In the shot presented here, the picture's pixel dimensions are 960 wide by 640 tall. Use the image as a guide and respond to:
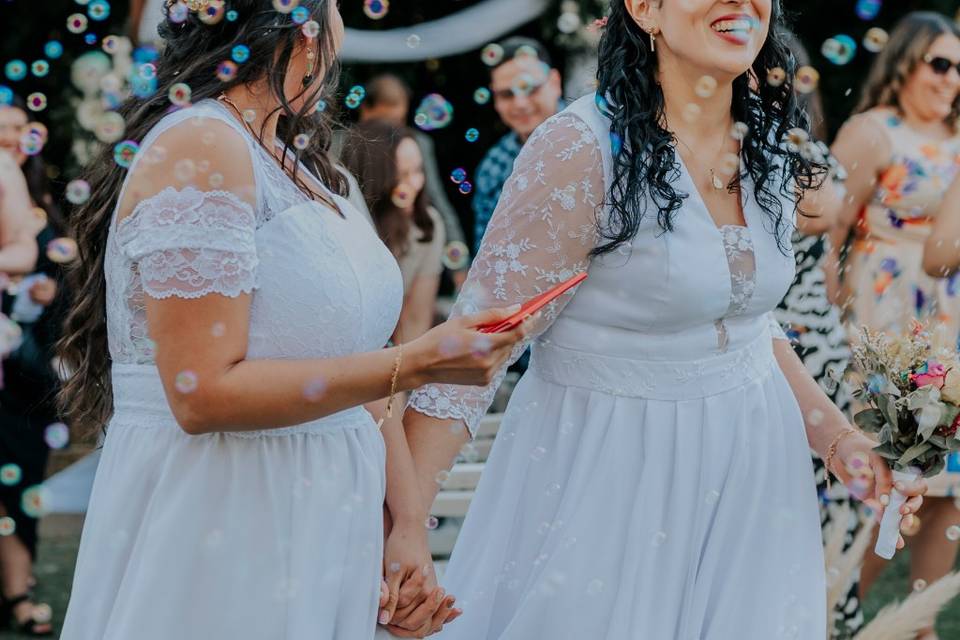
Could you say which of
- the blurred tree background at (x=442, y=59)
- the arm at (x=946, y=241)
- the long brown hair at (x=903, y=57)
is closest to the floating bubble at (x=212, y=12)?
the arm at (x=946, y=241)

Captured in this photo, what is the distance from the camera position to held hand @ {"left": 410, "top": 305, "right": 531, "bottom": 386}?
189 centimetres

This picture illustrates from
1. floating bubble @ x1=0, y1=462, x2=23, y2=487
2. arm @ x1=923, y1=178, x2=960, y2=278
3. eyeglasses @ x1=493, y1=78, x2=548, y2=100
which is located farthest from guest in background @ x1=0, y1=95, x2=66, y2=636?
arm @ x1=923, y1=178, x2=960, y2=278

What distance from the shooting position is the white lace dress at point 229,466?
1.89 m

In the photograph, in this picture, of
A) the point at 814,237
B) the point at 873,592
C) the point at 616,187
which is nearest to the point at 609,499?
the point at 616,187

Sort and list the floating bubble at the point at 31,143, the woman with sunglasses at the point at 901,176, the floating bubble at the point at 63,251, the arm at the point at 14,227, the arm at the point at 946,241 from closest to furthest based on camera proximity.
A: the floating bubble at the point at 63,251
the floating bubble at the point at 31,143
the arm at the point at 946,241
the woman with sunglasses at the point at 901,176
the arm at the point at 14,227

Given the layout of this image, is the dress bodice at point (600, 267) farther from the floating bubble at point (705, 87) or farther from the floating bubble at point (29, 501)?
the floating bubble at point (29, 501)

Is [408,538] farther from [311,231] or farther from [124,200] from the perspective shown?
[124,200]

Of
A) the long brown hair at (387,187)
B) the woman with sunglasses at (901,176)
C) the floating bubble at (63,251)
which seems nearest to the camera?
the floating bubble at (63,251)

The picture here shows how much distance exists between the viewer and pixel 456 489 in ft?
14.9

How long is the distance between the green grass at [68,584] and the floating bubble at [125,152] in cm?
332

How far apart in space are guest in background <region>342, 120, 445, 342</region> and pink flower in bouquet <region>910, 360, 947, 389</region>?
2.41m

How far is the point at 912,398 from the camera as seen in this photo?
2.34m

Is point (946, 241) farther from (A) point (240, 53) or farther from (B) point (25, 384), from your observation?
(B) point (25, 384)

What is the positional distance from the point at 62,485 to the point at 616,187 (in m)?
4.55
